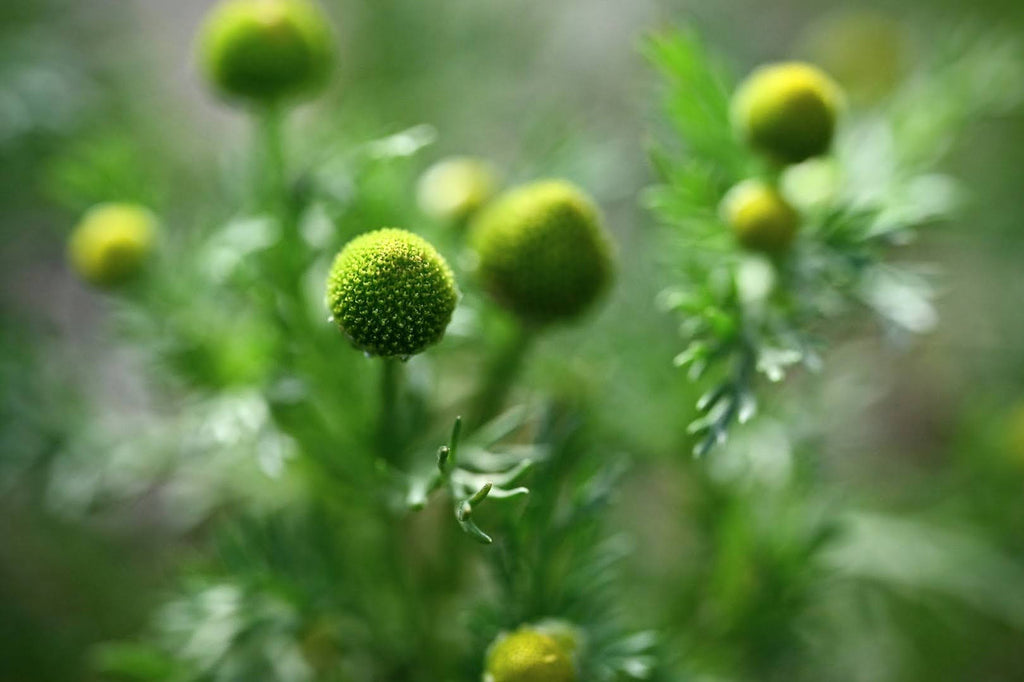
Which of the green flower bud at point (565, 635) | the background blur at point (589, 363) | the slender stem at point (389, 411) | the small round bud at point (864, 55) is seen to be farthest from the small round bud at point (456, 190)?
the small round bud at point (864, 55)

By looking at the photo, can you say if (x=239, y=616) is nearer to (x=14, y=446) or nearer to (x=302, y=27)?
(x=14, y=446)

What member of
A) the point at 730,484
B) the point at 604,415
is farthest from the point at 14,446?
the point at 730,484

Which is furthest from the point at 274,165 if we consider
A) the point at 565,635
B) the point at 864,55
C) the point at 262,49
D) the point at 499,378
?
the point at 864,55

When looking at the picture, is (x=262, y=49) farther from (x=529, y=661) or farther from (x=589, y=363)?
(x=529, y=661)

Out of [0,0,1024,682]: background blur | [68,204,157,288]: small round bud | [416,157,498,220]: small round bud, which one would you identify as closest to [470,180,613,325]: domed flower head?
[416,157,498,220]: small round bud

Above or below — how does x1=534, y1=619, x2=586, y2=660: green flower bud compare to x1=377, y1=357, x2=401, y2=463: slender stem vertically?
below

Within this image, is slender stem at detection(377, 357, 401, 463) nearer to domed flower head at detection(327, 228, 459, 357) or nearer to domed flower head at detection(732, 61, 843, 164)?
domed flower head at detection(327, 228, 459, 357)
